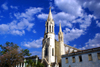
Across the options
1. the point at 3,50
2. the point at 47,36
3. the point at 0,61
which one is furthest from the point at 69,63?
the point at 3,50

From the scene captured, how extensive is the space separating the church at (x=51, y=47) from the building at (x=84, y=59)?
7103mm

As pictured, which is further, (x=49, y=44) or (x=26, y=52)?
(x=49, y=44)

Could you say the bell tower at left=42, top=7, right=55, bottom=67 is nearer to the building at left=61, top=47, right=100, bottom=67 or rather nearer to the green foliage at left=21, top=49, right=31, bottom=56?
the green foliage at left=21, top=49, right=31, bottom=56

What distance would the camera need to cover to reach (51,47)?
44250 millimetres

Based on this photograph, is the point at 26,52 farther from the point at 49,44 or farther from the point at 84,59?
the point at 84,59

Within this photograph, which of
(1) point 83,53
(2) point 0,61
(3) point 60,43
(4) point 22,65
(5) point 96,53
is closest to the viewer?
(5) point 96,53

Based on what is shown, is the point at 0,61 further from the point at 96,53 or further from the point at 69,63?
the point at 96,53

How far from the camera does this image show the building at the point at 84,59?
2988cm

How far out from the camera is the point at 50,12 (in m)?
51.2

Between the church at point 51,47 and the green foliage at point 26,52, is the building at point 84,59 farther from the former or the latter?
the green foliage at point 26,52

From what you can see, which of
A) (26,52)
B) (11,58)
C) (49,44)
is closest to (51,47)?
(49,44)

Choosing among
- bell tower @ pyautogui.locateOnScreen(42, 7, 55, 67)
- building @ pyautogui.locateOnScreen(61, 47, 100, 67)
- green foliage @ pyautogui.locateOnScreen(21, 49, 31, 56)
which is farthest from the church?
building @ pyautogui.locateOnScreen(61, 47, 100, 67)

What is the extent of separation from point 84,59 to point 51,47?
49.5ft

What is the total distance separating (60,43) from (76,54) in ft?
41.3
